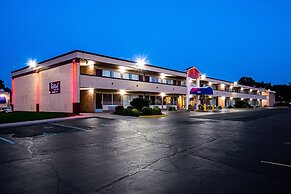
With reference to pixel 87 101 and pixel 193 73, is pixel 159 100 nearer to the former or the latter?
pixel 193 73

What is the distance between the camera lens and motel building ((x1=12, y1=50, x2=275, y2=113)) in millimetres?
24267

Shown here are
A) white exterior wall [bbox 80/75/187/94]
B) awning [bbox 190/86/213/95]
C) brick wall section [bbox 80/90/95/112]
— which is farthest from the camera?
awning [bbox 190/86/213/95]

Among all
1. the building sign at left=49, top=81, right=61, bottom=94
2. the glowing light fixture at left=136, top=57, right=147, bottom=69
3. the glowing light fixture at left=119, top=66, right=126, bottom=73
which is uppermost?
the glowing light fixture at left=136, top=57, right=147, bottom=69

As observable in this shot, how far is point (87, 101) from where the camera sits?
27672 mm

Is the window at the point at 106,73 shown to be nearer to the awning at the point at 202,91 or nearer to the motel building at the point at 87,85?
the motel building at the point at 87,85

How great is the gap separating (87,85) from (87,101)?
12.7 ft

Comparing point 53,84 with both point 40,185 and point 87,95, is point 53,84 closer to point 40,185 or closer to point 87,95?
point 87,95

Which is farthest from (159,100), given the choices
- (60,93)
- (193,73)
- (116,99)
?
(60,93)

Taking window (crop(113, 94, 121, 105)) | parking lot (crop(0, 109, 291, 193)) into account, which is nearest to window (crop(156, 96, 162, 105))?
window (crop(113, 94, 121, 105))

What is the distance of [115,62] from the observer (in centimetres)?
2786

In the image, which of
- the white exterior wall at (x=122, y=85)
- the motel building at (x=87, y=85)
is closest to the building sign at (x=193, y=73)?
the motel building at (x=87, y=85)

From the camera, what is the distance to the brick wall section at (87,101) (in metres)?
27.2

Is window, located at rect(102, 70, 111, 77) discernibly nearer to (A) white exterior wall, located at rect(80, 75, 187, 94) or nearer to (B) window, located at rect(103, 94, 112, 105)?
(A) white exterior wall, located at rect(80, 75, 187, 94)

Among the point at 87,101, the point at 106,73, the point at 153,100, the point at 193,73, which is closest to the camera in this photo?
the point at 87,101
